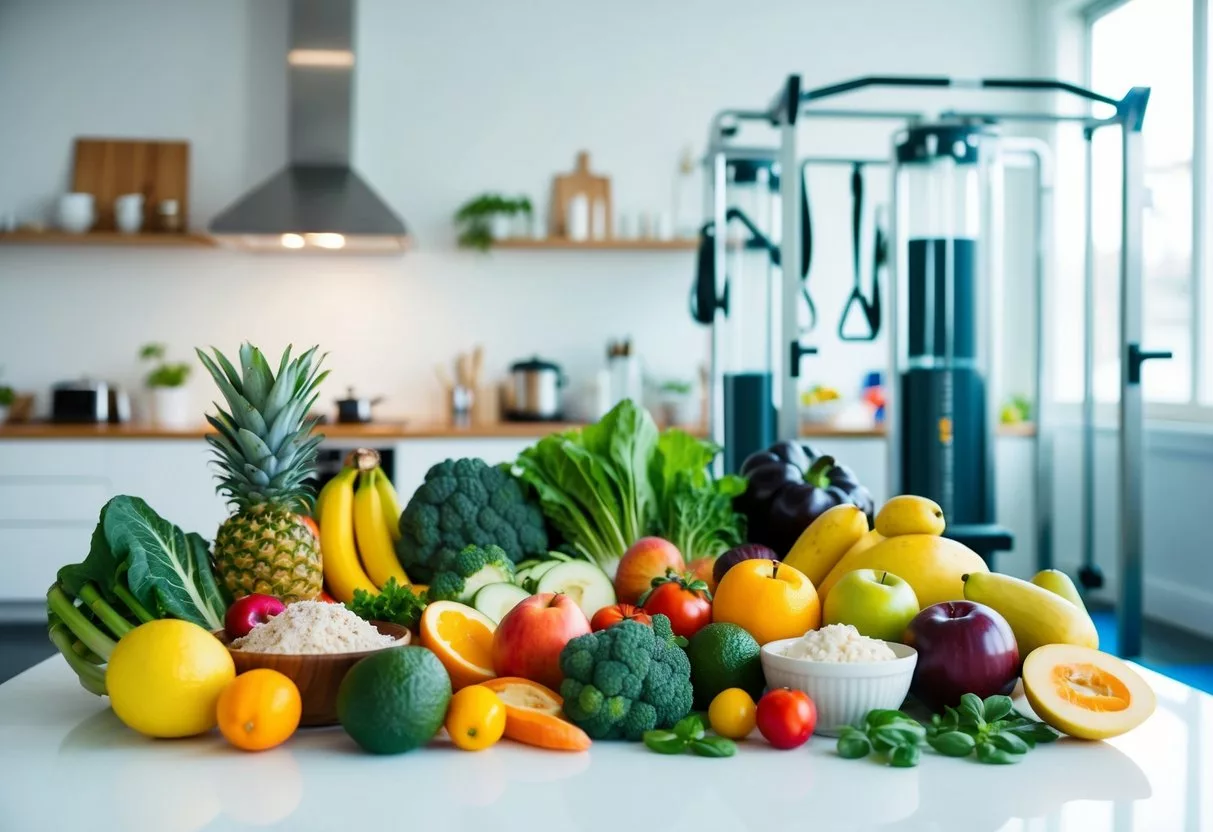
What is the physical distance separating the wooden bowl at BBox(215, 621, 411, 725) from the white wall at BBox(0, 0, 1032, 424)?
14.3 ft

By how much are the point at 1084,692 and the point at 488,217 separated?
444 centimetres

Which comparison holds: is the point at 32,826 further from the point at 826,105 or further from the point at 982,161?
the point at 826,105

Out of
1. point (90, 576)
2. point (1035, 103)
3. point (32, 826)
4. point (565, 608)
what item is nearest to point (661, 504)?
point (565, 608)

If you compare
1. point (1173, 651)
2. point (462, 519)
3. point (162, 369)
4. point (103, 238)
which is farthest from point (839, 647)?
point (103, 238)

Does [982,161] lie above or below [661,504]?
above

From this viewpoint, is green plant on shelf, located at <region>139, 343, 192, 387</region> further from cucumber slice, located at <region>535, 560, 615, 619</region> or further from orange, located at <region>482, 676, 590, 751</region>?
orange, located at <region>482, 676, 590, 751</region>

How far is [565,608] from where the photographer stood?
44.1 inches

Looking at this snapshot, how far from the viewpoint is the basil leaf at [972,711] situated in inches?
40.1

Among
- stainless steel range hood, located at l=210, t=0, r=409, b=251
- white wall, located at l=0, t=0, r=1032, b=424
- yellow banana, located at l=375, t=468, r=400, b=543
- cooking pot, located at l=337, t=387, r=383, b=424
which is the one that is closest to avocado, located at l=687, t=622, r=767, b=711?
yellow banana, located at l=375, t=468, r=400, b=543

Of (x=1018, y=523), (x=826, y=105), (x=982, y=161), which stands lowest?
(x=1018, y=523)

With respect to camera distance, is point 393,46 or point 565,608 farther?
point 393,46

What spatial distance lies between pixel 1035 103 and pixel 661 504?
180 inches

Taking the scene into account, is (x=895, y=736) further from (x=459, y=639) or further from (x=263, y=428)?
(x=263, y=428)

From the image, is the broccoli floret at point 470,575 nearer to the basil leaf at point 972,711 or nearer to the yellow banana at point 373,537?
the yellow banana at point 373,537
